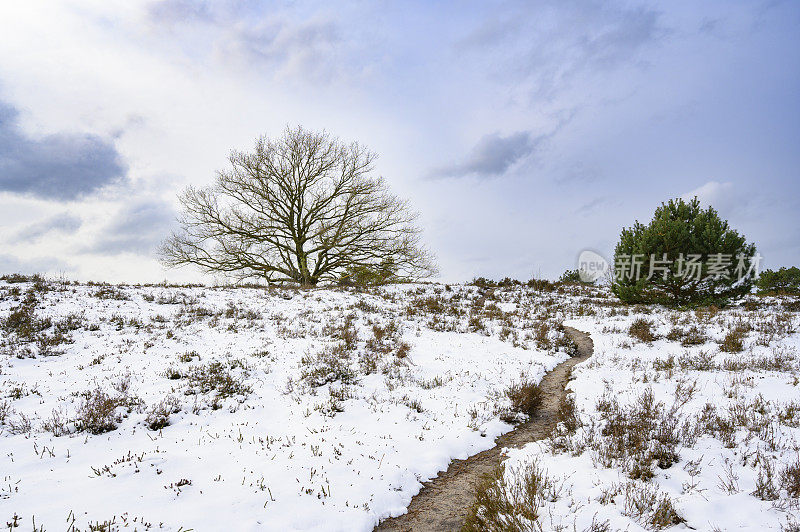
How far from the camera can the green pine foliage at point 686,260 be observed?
15102 mm

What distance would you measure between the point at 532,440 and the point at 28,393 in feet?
29.2

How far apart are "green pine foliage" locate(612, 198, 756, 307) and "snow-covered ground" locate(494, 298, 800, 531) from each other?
279 inches

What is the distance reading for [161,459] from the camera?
486 centimetres

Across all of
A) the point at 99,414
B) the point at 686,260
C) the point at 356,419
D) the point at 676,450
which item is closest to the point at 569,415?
the point at 676,450

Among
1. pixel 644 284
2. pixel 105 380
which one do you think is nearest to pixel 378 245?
pixel 644 284

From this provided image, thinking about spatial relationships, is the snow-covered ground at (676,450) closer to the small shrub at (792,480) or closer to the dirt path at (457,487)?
the small shrub at (792,480)

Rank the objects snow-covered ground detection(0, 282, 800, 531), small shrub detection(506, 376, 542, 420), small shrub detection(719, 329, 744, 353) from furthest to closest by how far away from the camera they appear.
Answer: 1. small shrub detection(719, 329, 744, 353)
2. small shrub detection(506, 376, 542, 420)
3. snow-covered ground detection(0, 282, 800, 531)

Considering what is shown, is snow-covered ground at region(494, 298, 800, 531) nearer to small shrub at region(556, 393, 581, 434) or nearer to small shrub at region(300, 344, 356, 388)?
small shrub at region(556, 393, 581, 434)

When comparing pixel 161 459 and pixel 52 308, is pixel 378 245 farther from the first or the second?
pixel 161 459

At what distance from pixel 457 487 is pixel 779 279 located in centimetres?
3020

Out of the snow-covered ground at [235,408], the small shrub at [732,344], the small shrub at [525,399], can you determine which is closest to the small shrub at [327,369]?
the snow-covered ground at [235,408]

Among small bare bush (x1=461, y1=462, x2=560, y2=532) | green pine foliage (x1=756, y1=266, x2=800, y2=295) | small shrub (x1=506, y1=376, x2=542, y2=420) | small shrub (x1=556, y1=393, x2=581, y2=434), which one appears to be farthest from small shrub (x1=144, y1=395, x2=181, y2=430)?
green pine foliage (x1=756, y1=266, x2=800, y2=295)

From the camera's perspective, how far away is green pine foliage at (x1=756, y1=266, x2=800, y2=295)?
22719mm

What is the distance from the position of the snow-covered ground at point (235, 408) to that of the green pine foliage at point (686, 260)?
6.13 metres
